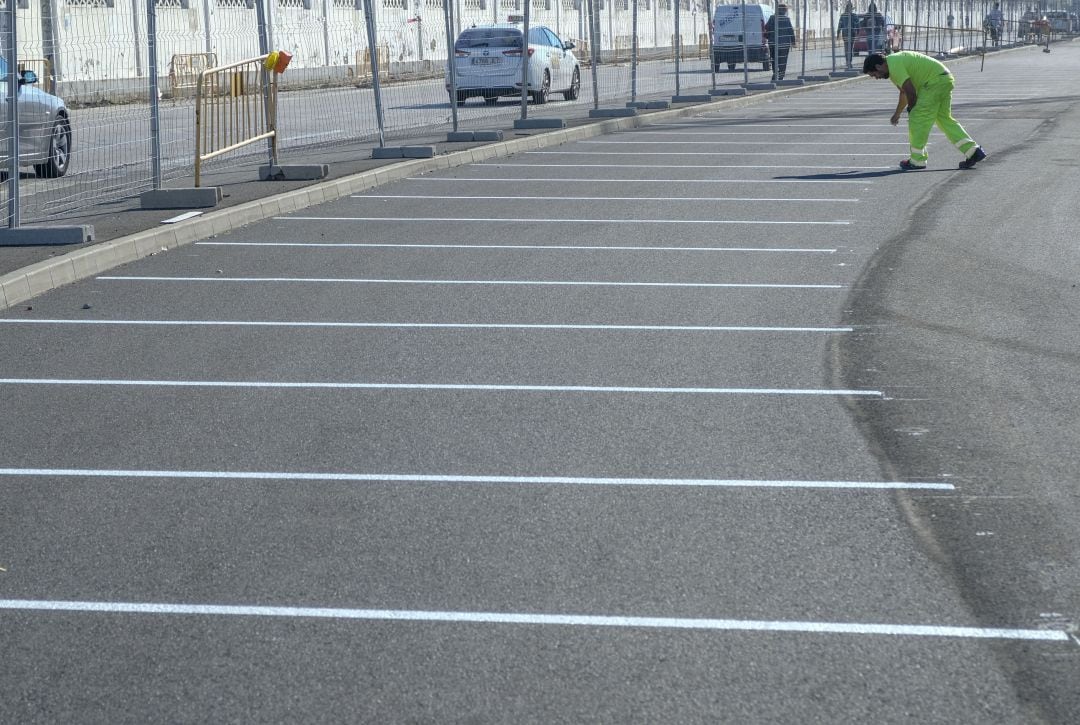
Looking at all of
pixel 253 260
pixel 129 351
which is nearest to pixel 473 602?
pixel 129 351

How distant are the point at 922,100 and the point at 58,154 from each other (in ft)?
31.7

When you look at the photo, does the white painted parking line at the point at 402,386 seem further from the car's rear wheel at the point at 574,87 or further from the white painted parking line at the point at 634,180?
the car's rear wheel at the point at 574,87

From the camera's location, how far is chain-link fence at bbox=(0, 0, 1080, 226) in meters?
14.1

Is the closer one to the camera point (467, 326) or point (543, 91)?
point (467, 326)

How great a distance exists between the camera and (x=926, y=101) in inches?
693

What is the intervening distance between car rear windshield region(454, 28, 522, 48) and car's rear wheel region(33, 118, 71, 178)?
549 inches

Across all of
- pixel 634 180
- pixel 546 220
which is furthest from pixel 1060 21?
pixel 546 220

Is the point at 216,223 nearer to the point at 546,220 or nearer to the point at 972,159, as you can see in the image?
the point at 546,220

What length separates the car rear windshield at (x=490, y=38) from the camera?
92.0ft

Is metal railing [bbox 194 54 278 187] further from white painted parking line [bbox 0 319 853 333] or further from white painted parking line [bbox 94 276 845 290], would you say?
white painted parking line [bbox 0 319 853 333]

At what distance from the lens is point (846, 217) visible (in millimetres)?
13562

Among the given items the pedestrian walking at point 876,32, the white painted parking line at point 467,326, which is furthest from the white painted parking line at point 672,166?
the pedestrian walking at point 876,32

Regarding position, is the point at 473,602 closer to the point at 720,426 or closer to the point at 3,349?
the point at 720,426

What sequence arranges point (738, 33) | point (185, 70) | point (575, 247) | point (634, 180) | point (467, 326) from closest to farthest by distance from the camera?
point (467, 326) < point (575, 247) < point (185, 70) < point (634, 180) < point (738, 33)
